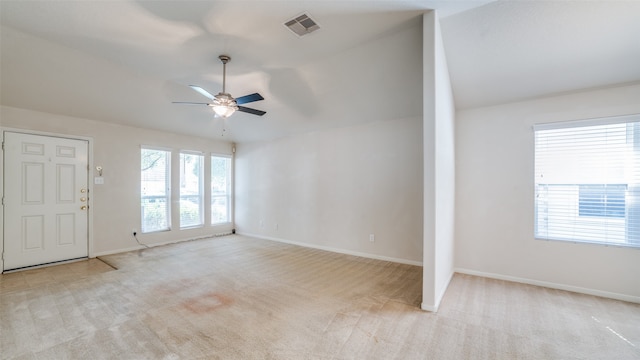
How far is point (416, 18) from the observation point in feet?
9.00

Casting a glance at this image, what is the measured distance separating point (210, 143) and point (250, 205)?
187 centimetres

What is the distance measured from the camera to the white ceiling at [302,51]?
8.25 ft

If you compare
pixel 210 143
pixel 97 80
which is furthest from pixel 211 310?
pixel 210 143

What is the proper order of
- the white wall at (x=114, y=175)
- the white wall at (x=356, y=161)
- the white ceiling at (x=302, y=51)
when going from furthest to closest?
the white wall at (x=114, y=175)
the white wall at (x=356, y=161)
the white ceiling at (x=302, y=51)

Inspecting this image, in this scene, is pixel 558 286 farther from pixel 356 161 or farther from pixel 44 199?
pixel 44 199

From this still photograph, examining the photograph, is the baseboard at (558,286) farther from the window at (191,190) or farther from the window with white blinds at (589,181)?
the window at (191,190)

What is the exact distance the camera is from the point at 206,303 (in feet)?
9.79

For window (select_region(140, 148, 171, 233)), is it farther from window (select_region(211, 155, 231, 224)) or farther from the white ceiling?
the white ceiling

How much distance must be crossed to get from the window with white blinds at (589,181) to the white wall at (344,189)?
5.33ft

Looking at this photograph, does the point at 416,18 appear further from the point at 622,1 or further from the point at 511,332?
the point at 511,332

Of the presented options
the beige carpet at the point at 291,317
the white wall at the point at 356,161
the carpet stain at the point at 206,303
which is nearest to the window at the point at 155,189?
the beige carpet at the point at 291,317

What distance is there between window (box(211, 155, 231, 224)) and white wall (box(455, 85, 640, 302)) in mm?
5575

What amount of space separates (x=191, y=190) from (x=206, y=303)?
3966mm

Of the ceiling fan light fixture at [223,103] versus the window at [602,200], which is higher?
the ceiling fan light fixture at [223,103]
